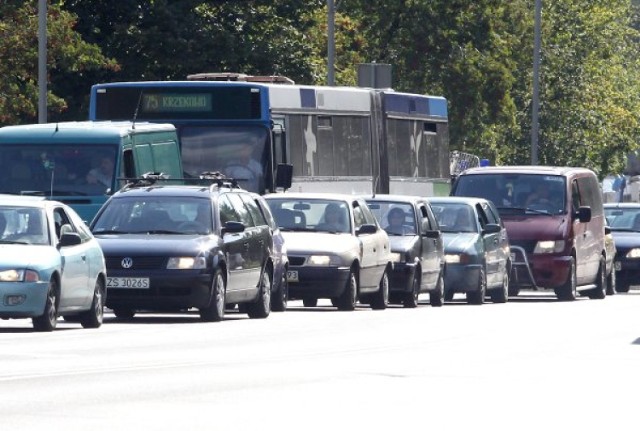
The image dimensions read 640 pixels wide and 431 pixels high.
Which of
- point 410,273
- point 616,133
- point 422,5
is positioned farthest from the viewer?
point 616,133

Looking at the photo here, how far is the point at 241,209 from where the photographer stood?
24516 mm

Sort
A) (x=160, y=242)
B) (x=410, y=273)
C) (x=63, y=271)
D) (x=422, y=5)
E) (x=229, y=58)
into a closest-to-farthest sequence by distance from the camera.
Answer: (x=63, y=271) < (x=160, y=242) < (x=410, y=273) < (x=229, y=58) < (x=422, y=5)

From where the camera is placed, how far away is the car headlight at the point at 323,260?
26.7m

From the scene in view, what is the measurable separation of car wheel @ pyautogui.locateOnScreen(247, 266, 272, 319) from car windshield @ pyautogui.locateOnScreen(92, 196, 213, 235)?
1.40 metres

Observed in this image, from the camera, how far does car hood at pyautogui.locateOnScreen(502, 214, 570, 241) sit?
3403cm

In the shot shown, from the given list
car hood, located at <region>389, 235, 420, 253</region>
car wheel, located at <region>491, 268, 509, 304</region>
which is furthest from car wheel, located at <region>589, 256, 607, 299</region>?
car hood, located at <region>389, 235, 420, 253</region>

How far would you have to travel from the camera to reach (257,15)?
54.6 metres

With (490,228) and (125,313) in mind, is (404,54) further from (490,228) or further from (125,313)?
(125,313)

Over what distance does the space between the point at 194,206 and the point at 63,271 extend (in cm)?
332

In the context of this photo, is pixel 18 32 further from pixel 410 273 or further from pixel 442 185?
pixel 410 273

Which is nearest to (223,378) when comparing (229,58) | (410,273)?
(410,273)

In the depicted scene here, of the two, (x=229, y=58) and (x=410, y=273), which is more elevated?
(x=229, y=58)

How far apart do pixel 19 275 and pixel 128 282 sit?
2.74 meters

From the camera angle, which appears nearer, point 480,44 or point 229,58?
point 229,58
